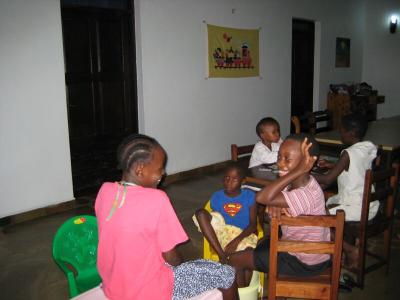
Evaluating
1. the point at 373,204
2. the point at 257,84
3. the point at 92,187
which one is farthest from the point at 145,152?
the point at 257,84

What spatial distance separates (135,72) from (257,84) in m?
2.33

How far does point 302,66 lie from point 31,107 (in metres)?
5.16

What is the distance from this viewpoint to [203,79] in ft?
17.6

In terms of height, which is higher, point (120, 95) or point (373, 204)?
point (120, 95)

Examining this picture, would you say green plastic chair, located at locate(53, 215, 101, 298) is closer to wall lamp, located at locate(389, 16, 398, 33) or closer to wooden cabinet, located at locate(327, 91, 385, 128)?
Answer: wooden cabinet, located at locate(327, 91, 385, 128)

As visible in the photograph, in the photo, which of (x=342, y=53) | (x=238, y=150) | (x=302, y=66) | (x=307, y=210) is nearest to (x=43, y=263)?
(x=238, y=150)

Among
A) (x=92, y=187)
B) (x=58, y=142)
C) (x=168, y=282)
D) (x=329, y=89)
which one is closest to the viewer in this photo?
(x=168, y=282)

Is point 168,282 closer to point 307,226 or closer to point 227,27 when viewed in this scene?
point 307,226

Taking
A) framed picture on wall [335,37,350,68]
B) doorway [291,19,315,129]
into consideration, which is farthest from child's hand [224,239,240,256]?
framed picture on wall [335,37,350,68]

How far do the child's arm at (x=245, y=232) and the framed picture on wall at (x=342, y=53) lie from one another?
6.44 m

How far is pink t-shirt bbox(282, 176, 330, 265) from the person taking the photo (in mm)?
1674

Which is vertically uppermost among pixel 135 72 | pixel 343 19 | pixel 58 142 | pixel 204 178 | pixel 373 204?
pixel 343 19

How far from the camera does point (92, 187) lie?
4496 mm

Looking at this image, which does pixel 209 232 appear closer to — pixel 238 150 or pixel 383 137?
pixel 238 150
